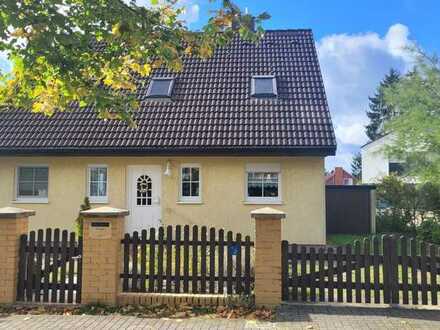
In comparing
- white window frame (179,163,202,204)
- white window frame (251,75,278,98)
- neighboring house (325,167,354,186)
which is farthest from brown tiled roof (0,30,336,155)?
neighboring house (325,167,354,186)

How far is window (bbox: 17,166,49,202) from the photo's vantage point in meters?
12.8

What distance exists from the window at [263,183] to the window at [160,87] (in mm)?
3946

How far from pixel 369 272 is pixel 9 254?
5489 millimetres

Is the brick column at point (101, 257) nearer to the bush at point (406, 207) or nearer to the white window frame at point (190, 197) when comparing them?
the white window frame at point (190, 197)

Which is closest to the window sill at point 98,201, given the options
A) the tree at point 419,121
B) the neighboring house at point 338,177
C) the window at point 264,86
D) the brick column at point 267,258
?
the window at point 264,86

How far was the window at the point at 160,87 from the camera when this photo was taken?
13.6m

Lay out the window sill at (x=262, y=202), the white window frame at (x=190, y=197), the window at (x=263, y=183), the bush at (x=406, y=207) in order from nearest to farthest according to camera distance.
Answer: the window sill at (x=262, y=202) → the window at (x=263, y=183) → the white window frame at (x=190, y=197) → the bush at (x=406, y=207)

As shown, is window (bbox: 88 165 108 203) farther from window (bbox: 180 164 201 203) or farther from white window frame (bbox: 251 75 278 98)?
white window frame (bbox: 251 75 278 98)

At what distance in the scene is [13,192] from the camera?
1281 centimetres

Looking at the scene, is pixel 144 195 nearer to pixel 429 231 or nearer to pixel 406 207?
pixel 429 231

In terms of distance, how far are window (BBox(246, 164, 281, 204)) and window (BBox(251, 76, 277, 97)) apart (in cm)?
259

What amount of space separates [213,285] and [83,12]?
14.3ft

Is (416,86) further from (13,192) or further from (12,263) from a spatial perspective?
(13,192)

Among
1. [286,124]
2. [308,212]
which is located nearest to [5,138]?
[286,124]
